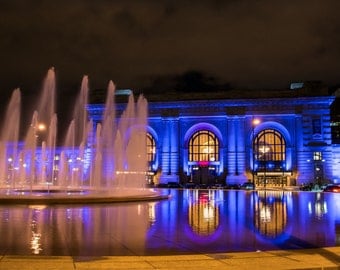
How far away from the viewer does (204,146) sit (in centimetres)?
8562

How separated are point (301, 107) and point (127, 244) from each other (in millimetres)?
72336

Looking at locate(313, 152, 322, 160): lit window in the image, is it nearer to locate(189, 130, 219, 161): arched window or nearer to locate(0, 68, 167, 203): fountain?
locate(189, 130, 219, 161): arched window

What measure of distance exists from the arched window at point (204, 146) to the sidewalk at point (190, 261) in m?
74.8

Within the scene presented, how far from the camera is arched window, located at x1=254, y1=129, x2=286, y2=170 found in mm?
82312

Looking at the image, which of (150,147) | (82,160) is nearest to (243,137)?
(150,147)

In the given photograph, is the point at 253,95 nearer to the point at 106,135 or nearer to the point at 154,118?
the point at 154,118

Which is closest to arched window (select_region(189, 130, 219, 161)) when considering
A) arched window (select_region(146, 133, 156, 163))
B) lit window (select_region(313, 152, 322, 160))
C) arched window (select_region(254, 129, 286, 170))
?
arched window (select_region(146, 133, 156, 163))

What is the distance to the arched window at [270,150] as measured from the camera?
82312mm

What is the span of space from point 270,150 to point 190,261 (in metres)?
75.6

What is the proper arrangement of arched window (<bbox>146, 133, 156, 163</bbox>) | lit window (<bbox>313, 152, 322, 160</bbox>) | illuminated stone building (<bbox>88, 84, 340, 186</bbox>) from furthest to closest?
arched window (<bbox>146, 133, 156, 163</bbox>) < illuminated stone building (<bbox>88, 84, 340, 186</bbox>) < lit window (<bbox>313, 152, 322, 160</bbox>)

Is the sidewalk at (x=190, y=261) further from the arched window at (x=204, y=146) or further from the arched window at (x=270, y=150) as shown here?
the arched window at (x=204, y=146)

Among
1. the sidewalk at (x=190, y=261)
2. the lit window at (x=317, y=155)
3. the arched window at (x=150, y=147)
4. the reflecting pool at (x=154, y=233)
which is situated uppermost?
the arched window at (x=150, y=147)

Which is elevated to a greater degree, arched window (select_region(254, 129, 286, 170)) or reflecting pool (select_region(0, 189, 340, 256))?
arched window (select_region(254, 129, 286, 170))

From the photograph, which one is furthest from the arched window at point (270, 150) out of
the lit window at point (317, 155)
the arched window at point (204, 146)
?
the arched window at point (204, 146)
